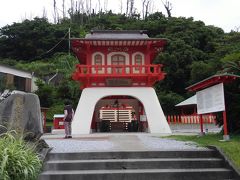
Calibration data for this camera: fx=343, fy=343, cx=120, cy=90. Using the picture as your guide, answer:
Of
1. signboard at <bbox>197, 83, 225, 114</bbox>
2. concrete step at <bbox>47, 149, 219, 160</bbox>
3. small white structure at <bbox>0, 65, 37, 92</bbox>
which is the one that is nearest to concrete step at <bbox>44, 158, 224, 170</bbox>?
concrete step at <bbox>47, 149, 219, 160</bbox>

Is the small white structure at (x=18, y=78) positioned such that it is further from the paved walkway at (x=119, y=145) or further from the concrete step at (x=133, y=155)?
the concrete step at (x=133, y=155)

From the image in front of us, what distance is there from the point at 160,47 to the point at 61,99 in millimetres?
17801

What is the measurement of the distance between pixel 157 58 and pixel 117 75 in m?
20.6

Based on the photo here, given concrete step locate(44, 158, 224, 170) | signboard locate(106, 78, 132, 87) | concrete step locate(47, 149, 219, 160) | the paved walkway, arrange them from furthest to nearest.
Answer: signboard locate(106, 78, 132, 87) → the paved walkway → concrete step locate(47, 149, 219, 160) → concrete step locate(44, 158, 224, 170)

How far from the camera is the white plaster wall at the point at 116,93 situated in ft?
69.4

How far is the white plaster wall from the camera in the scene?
21.1m

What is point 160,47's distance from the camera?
22797 millimetres

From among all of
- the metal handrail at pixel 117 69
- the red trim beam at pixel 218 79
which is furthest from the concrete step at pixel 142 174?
the metal handrail at pixel 117 69

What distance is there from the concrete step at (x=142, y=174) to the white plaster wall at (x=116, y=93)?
13.4 meters

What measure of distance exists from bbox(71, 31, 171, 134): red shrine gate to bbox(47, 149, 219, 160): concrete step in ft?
40.9

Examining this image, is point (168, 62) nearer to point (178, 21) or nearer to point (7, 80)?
point (178, 21)

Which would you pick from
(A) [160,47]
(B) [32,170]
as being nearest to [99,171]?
(B) [32,170]

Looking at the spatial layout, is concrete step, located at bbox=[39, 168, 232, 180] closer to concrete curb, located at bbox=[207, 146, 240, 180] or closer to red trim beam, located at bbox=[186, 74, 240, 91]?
concrete curb, located at bbox=[207, 146, 240, 180]

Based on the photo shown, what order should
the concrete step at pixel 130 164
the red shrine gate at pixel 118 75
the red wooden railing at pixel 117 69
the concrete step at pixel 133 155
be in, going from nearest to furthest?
the concrete step at pixel 130 164, the concrete step at pixel 133 155, the red shrine gate at pixel 118 75, the red wooden railing at pixel 117 69
